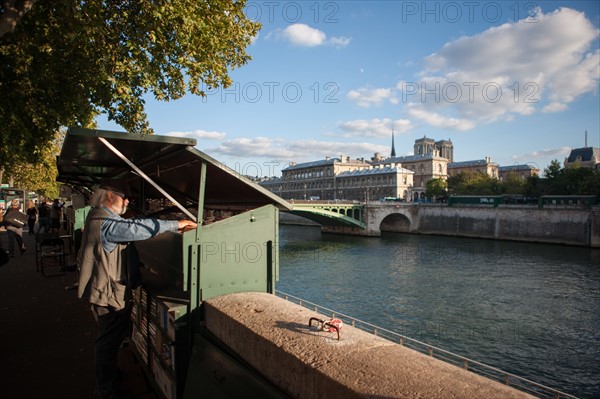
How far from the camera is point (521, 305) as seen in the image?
63.0 feet

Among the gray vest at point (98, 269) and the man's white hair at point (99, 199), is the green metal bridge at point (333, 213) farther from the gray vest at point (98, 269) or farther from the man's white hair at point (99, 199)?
the gray vest at point (98, 269)

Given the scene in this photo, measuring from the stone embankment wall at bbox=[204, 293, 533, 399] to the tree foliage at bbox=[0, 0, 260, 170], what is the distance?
7929 millimetres

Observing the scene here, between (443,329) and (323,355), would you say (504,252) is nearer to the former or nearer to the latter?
(443,329)

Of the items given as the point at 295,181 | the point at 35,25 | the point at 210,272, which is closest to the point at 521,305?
the point at 210,272

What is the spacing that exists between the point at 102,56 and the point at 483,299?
1940 cm

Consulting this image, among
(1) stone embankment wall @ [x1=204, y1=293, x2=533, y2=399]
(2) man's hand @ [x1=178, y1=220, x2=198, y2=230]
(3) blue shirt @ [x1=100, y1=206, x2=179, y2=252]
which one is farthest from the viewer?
(2) man's hand @ [x1=178, y1=220, x2=198, y2=230]

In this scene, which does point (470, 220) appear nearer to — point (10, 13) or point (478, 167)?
point (10, 13)

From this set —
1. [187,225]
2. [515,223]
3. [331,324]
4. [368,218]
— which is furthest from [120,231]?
[368,218]

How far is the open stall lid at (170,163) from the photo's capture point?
375 centimetres

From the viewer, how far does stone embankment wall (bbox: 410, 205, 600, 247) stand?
42938mm

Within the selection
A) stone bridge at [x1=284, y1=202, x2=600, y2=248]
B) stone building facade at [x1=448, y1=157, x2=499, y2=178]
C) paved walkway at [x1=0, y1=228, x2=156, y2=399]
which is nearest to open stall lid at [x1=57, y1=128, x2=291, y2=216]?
paved walkway at [x1=0, y1=228, x2=156, y2=399]

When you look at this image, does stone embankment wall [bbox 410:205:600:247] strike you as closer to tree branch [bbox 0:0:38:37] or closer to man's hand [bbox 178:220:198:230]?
man's hand [bbox 178:220:198:230]

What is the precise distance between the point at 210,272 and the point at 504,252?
39624 millimetres

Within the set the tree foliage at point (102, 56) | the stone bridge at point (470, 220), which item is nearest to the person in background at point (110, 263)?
the tree foliage at point (102, 56)
